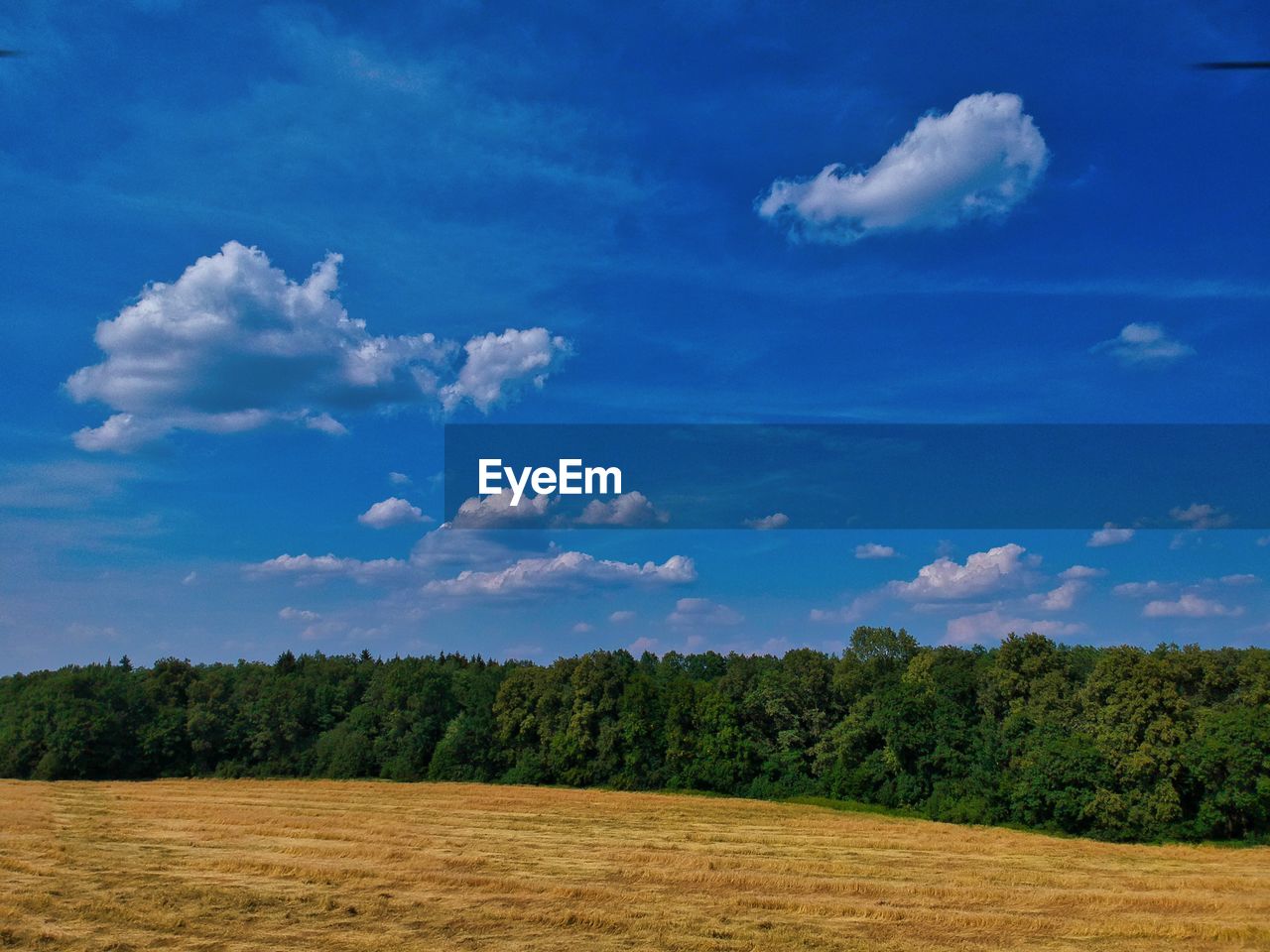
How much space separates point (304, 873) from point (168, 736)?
61096 mm

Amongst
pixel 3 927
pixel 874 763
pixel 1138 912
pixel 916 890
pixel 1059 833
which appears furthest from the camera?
pixel 874 763

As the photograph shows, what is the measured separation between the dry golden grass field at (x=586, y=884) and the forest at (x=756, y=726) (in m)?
4.86

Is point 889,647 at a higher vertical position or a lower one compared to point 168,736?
higher

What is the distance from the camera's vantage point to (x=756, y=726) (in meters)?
78.0

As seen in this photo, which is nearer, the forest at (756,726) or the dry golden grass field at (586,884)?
the dry golden grass field at (586,884)

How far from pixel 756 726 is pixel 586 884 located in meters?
44.9

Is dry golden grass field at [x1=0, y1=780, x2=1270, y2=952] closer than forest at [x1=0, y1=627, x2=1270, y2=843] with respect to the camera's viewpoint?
Yes

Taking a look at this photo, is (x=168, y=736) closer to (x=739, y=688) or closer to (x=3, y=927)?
(x=739, y=688)

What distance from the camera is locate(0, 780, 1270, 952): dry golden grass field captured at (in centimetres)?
2723

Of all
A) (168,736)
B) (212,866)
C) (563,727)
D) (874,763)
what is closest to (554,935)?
(212,866)

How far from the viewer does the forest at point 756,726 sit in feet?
185

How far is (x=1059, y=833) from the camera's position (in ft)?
188

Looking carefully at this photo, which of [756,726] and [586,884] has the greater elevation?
[756,726]

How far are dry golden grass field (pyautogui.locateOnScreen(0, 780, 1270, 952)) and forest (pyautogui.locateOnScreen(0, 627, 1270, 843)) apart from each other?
4.86 m
